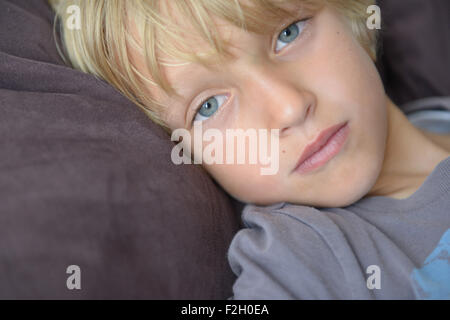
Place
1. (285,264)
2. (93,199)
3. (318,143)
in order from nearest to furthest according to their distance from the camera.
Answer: (93,199)
(285,264)
(318,143)

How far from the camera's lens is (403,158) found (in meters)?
1.03

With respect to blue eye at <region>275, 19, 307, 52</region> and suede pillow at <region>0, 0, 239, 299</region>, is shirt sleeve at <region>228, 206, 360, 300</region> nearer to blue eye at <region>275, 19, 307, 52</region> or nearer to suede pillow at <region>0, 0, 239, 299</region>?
suede pillow at <region>0, 0, 239, 299</region>

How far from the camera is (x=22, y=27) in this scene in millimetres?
897


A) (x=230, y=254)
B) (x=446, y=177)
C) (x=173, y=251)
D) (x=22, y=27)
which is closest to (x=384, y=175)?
(x=446, y=177)

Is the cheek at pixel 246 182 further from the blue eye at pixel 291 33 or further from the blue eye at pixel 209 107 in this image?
the blue eye at pixel 291 33

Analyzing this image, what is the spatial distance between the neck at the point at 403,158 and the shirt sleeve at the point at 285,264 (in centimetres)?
26

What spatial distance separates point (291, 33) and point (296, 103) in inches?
7.1

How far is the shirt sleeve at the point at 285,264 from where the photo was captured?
71cm

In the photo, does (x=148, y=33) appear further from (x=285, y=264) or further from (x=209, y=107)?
(x=285, y=264)

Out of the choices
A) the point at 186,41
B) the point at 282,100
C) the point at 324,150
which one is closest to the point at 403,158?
the point at 324,150

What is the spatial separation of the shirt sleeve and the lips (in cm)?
12

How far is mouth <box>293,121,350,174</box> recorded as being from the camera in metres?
0.84
